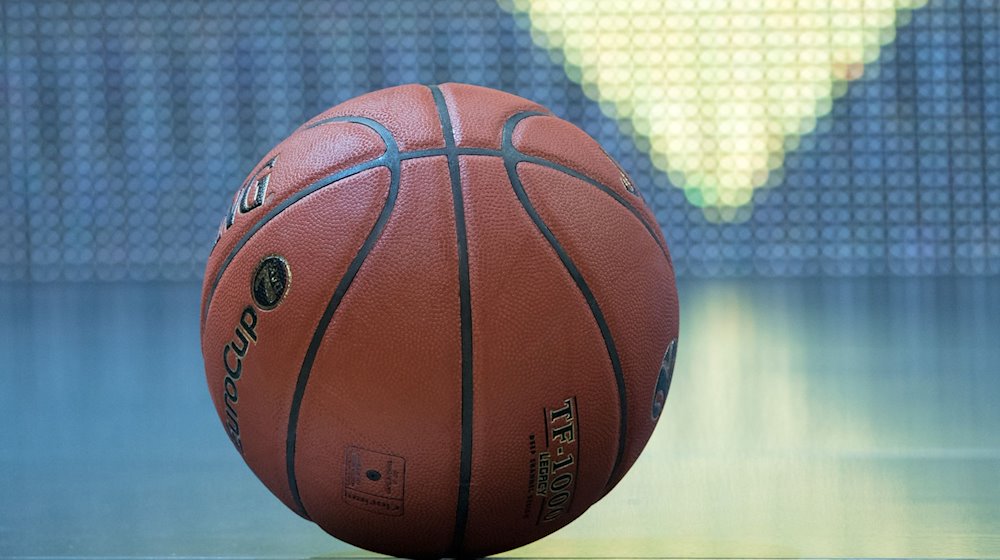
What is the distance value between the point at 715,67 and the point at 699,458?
5.09m

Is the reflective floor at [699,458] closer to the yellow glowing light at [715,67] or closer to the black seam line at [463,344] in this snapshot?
the black seam line at [463,344]

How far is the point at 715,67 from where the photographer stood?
6852 mm

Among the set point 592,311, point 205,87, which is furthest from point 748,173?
point 592,311

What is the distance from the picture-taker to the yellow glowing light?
680cm

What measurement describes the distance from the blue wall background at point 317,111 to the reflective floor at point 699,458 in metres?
2.78

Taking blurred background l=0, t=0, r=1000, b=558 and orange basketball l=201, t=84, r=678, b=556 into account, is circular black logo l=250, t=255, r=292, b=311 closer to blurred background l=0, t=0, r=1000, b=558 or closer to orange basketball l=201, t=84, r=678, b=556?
orange basketball l=201, t=84, r=678, b=556

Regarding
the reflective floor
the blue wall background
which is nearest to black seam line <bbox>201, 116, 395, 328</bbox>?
the reflective floor

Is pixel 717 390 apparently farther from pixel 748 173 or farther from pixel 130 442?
pixel 748 173

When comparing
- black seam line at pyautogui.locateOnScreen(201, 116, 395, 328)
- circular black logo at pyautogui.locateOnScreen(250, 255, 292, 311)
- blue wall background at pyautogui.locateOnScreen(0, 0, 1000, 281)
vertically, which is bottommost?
circular black logo at pyautogui.locateOnScreen(250, 255, 292, 311)

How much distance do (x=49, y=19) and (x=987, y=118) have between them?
552cm

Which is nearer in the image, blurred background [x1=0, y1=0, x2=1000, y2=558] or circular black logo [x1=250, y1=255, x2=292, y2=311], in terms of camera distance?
circular black logo [x1=250, y1=255, x2=292, y2=311]

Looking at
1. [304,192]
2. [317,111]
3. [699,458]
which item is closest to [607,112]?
[317,111]

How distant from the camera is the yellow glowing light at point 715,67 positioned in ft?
22.3

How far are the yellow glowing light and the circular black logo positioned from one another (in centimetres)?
555
